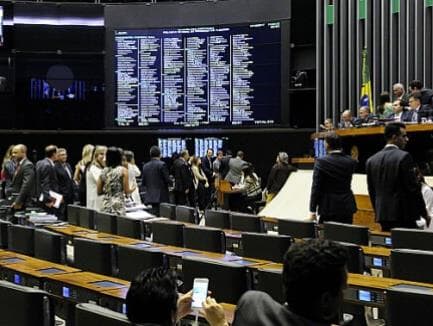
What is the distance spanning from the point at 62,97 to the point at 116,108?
1.24m

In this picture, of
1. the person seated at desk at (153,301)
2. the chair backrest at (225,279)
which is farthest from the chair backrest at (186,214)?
the person seated at desk at (153,301)

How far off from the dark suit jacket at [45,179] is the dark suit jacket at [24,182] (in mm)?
307

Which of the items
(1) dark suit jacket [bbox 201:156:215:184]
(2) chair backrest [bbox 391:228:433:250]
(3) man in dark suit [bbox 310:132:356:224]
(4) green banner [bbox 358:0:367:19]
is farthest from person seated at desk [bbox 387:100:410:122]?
(1) dark suit jacket [bbox 201:156:215:184]

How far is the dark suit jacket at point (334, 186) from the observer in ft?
20.3

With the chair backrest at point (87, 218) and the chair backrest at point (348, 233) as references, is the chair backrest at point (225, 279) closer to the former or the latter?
the chair backrest at point (348, 233)

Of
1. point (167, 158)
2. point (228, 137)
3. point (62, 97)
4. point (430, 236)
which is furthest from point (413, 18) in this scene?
point (430, 236)

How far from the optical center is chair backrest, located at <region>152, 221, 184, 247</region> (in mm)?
5887

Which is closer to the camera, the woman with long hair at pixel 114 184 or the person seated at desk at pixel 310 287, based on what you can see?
the person seated at desk at pixel 310 287

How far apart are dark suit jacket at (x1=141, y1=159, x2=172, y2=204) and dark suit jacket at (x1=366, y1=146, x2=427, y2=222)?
15.9ft

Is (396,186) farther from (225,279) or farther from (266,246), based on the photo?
(225,279)

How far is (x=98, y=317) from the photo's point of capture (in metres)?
2.74

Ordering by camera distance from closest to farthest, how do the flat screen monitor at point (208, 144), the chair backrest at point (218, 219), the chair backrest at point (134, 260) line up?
1. the chair backrest at point (134, 260)
2. the chair backrest at point (218, 219)
3. the flat screen monitor at point (208, 144)

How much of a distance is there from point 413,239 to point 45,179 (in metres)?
5.32

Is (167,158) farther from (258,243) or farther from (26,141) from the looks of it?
(258,243)
